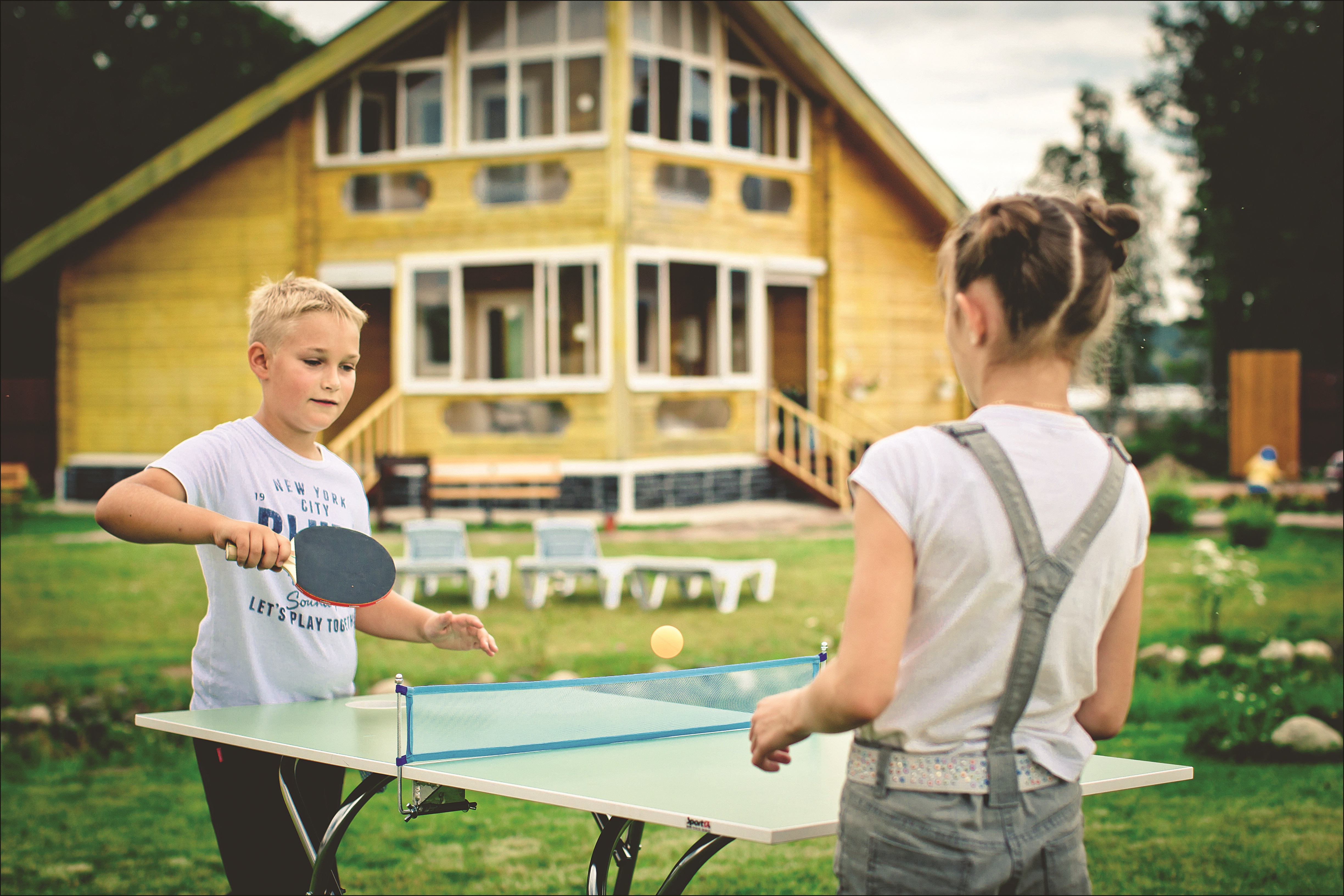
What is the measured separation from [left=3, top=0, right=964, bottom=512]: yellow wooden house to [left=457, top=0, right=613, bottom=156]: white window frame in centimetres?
3

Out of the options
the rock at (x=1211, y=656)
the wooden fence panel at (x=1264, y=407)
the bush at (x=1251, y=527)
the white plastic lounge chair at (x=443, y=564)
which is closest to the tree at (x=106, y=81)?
the white plastic lounge chair at (x=443, y=564)

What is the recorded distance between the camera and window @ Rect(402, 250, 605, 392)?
1306 centimetres

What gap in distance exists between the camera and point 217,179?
14.1 meters

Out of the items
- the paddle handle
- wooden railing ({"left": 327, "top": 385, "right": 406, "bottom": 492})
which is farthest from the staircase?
the paddle handle

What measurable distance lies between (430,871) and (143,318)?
38.2 feet

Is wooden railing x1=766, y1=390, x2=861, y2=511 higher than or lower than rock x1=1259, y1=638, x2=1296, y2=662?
higher

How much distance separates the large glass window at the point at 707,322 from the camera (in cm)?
1384

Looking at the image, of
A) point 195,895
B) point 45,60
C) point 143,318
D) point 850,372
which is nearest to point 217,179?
point 143,318

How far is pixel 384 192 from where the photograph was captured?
1366 cm

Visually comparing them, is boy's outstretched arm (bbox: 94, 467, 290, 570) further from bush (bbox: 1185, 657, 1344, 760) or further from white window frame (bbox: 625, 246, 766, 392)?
white window frame (bbox: 625, 246, 766, 392)

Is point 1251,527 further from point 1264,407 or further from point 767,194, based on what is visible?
point 767,194

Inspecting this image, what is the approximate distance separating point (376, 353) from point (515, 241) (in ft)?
7.38

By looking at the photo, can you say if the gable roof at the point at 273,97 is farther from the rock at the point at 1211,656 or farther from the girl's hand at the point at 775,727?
the girl's hand at the point at 775,727

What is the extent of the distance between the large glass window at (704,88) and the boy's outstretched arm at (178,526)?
1147 cm
